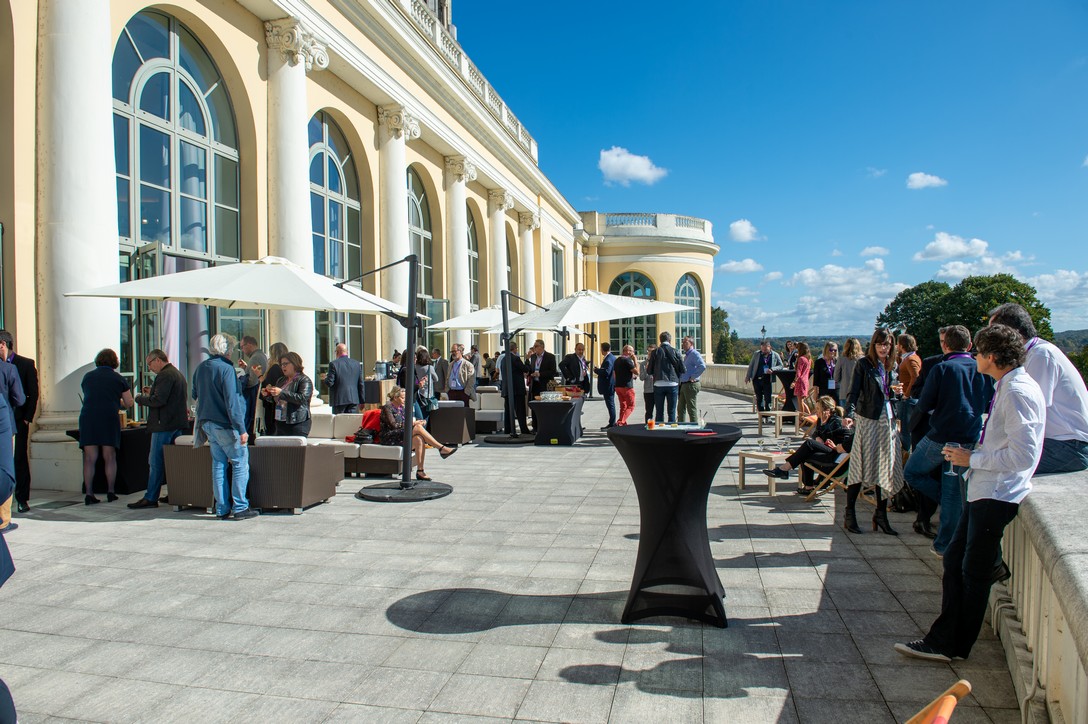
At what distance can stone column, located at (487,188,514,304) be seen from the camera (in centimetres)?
2461

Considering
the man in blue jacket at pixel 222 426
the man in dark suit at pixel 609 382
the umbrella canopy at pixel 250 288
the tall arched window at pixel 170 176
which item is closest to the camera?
the man in blue jacket at pixel 222 426

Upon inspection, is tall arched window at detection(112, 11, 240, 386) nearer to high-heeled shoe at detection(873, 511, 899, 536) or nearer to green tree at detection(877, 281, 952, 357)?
high-heeled shoe at detection(873, 511, 899, 536)

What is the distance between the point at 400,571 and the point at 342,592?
0.52m

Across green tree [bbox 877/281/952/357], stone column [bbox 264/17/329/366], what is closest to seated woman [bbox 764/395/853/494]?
stone column [bbox 264/17/329/366]

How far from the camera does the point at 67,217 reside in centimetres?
778

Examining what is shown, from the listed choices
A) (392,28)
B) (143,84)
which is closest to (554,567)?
(143,84)

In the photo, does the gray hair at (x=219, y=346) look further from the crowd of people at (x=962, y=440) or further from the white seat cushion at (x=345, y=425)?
the crowd of people at (x=962, y=440)

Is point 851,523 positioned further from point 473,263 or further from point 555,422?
point 473,263

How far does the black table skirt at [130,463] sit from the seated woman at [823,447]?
717 cm

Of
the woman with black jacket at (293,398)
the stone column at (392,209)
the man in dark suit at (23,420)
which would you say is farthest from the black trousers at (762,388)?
the man in dark suit at (23,420)

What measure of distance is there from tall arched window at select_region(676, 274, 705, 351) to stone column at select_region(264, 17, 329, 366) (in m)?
32.9

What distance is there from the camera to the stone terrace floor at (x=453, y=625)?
3189 mm

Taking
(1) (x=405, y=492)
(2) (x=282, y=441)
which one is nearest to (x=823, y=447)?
(1) (x=405, y=492)

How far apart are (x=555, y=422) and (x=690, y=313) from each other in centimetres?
3331
